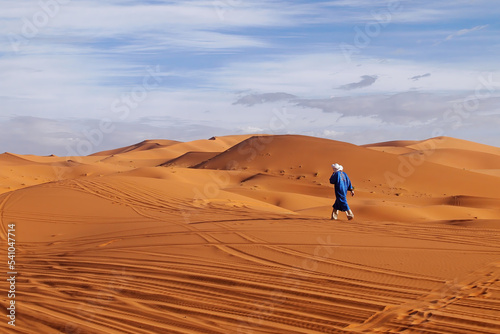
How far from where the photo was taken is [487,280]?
20.6 feet

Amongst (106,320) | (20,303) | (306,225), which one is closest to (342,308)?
(106,320)

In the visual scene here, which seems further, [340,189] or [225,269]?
[340,189]

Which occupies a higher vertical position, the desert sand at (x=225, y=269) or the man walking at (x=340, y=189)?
the man walking at (x=340, y=189)

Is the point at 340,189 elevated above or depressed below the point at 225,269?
above

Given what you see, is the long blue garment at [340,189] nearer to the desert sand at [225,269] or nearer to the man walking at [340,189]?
the man walking at [340,189]

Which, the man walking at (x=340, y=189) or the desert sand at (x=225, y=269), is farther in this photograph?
the man walking at (x=340, y=189)

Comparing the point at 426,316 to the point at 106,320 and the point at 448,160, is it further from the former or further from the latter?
the point at 448,160

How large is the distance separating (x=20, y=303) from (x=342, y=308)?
13.3 ft

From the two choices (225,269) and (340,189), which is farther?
(340,189)

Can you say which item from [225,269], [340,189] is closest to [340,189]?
[340,189]

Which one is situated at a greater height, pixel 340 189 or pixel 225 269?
pixel 340 189

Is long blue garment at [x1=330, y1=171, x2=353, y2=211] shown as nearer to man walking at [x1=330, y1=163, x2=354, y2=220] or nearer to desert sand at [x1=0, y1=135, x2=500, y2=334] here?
man walking at [x1=330, y1=163, x2=354, y2=220]

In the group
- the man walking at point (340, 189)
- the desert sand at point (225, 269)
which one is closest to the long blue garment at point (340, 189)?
the man walking at point (340, 189)

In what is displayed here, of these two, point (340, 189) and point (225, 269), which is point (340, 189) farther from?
point (225, 269)
